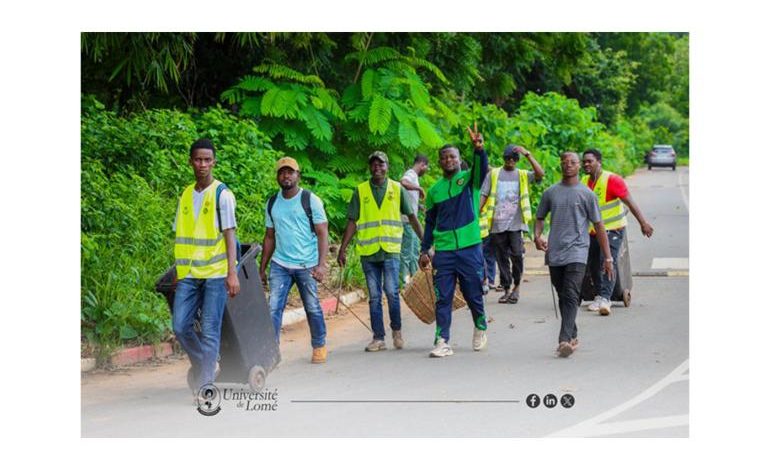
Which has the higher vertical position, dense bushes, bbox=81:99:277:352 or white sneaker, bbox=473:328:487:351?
dense bushes, bbox=81:99:277:352

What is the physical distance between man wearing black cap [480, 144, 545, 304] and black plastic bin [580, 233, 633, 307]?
0.91 metres

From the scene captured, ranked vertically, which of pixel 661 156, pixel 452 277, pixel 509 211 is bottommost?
pixel 452 277

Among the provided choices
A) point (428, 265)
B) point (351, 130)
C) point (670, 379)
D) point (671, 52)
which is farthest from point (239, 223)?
point (671, 52)

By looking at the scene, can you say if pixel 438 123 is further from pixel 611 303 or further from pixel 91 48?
pixel 91 48

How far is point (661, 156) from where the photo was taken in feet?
113

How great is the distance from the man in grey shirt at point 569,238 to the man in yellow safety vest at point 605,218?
2.07 m

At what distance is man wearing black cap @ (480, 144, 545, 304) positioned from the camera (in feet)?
45.8

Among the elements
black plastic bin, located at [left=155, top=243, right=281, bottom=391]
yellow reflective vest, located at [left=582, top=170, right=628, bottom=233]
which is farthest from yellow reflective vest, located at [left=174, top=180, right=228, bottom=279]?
yellow reflective vest, located at [left=582, top=170, right=628, bottom=233]

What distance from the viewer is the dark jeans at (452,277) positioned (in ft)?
34.8

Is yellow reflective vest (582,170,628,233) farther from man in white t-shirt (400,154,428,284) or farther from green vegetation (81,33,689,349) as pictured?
green vegetation (81,33,689,349)

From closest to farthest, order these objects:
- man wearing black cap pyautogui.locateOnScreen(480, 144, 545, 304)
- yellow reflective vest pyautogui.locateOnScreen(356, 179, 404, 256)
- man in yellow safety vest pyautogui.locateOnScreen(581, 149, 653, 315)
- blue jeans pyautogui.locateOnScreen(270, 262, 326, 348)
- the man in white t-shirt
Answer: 1. blue jeans pyautogui.locateOnScreen(270, 262, 326, 348)
2. yellow reflective vest pyautogui.locateOnScreen(356, 179, 404, 256)
3. man in yellow safety vest pyautogui.locateOnScreen(581, 149, 653, 315)
4. the man in white t-shirt
5. man wearing black cap pyautogui.locateOnScreen(480, 144, 545, 304)

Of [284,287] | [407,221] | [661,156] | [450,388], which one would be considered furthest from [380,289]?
[661,156]

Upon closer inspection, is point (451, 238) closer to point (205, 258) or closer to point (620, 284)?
point (205, 258)

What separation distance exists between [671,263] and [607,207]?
4.71 metres
